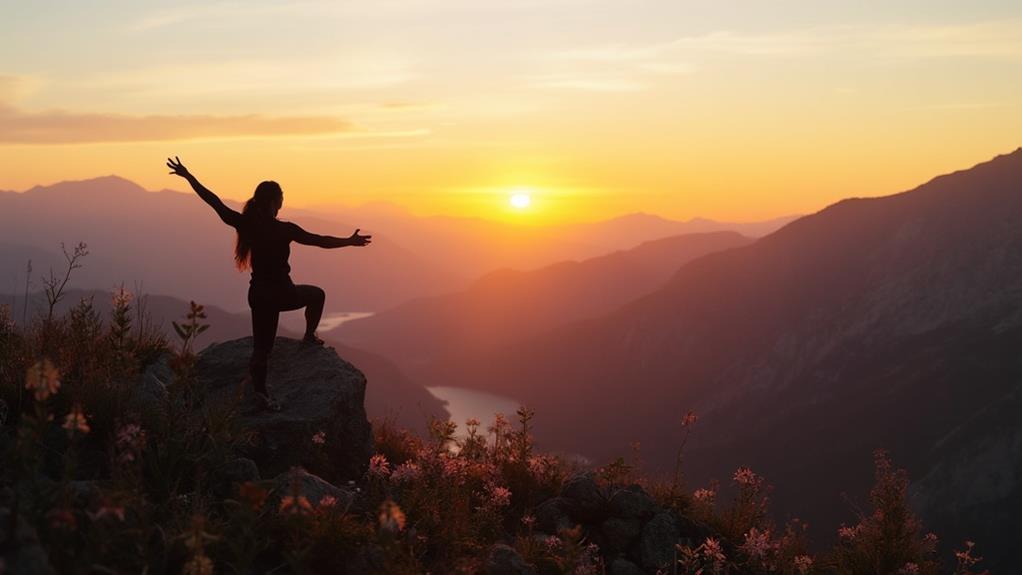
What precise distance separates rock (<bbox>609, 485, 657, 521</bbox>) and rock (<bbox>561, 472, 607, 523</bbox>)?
0.14 metres

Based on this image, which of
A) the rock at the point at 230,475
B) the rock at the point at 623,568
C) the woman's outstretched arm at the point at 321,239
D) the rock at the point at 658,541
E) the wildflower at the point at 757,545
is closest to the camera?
the rock at the point at 230,475

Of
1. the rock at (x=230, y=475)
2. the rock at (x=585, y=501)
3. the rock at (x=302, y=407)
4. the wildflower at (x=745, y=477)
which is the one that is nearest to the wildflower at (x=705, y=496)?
the wildflower at (x=745, y=477)

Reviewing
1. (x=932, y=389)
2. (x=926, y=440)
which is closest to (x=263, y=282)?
(x=926, y=440)

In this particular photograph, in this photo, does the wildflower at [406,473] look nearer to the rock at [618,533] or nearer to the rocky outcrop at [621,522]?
the rocky outcrop at [621,522]

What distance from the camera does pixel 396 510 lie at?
4.49 m

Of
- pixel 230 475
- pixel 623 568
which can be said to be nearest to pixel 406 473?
pixel 230 475

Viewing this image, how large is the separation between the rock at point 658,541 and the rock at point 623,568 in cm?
23

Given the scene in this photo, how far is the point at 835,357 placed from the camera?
147875mm

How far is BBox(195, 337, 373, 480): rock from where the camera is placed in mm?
9711

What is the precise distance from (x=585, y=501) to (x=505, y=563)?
9.19 ft

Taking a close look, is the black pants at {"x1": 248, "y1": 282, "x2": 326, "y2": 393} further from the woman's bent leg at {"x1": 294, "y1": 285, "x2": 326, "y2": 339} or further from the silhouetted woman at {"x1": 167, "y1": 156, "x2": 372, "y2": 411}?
the woman's bent leg at {"x1": 294, "y1": 285, "x2": 326, "y2": 339}

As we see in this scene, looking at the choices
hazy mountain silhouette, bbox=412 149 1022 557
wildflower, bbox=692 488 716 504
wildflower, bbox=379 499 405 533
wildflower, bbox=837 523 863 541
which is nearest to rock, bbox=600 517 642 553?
wildflower, bbox=692 488 716 504

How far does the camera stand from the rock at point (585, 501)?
32.9 ft

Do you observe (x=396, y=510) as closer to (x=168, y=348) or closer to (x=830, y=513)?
(x=168, y=348)
